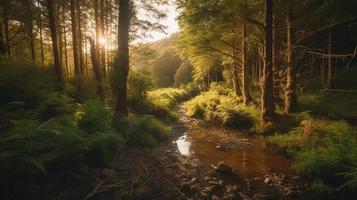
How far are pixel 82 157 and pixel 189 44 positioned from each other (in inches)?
499

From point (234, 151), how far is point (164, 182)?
420 cm

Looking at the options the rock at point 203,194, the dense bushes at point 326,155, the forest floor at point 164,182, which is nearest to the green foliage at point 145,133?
the forest floor at point 164,182

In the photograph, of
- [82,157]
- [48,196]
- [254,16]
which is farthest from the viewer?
[254,16]

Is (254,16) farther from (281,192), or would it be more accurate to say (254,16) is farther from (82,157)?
(82,157)

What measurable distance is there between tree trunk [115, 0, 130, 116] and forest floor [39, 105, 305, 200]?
3.68m

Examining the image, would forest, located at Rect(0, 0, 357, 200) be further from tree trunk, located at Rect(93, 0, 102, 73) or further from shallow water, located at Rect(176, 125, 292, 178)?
tree trunk, located at Rect(93, 0, 102, 73)

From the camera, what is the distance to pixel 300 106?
1365cm

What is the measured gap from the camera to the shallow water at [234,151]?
791 centimetres

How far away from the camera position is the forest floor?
515cm

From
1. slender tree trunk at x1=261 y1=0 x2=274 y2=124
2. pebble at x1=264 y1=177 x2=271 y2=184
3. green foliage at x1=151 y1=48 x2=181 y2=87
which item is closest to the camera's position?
pebble at x1=264 y1=177 x2=271 y2=184

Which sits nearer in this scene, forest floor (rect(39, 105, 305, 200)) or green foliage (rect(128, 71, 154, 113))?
forest floor (rect(39, 105, 305, 200))

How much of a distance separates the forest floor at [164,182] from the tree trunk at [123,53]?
3682 millimetres

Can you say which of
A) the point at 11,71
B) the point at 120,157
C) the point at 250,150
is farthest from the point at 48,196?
the point at 250,150

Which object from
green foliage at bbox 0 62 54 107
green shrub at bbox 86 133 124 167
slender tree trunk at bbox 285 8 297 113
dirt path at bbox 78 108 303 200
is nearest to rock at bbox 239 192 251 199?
dirt path at bbox 78 108 303 200
